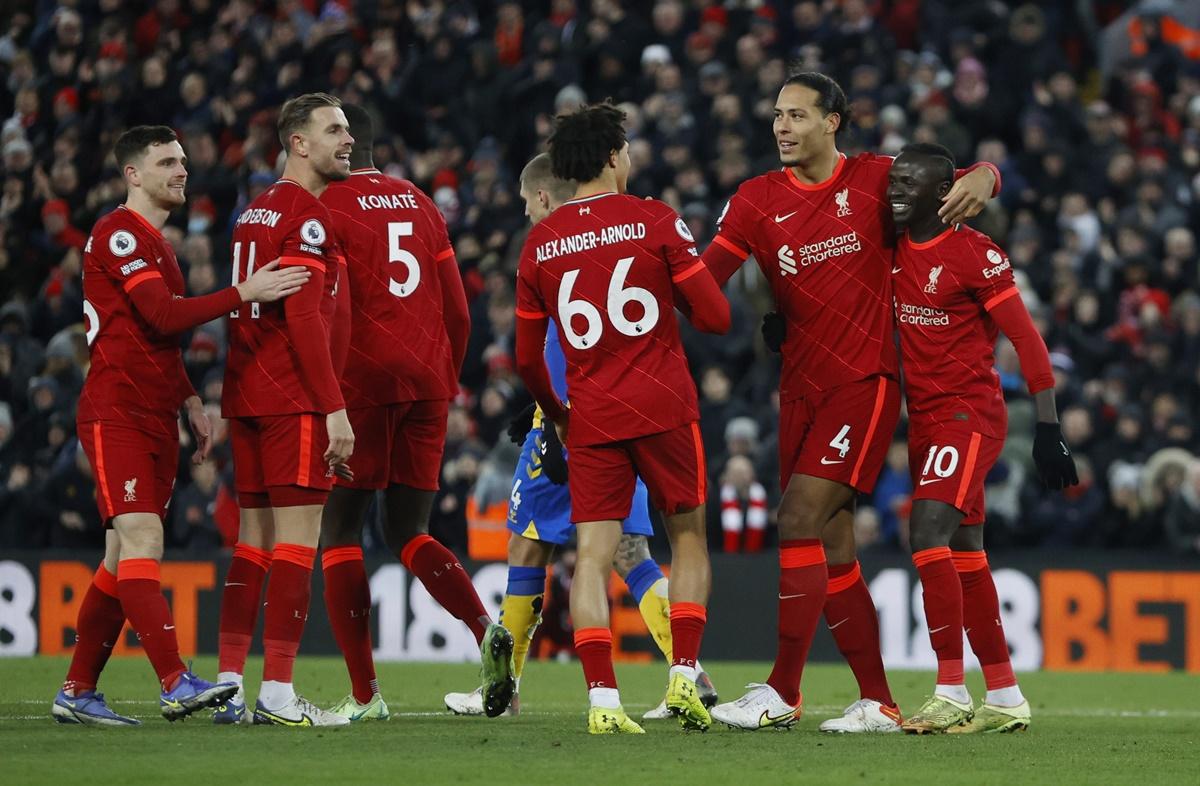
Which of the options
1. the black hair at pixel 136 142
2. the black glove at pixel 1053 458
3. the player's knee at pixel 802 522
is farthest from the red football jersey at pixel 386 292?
the black glove at pixel 1053 458

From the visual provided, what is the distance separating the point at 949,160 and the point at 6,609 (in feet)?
34.1

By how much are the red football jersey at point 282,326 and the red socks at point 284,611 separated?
598mm

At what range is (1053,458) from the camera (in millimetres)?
7473

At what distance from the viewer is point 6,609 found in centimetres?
1556

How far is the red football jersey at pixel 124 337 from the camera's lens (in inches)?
311

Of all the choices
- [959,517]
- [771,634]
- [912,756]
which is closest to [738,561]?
[771,634]

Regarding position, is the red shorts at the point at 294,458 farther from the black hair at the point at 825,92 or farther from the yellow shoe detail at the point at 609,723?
the black hair at the point at 825,92

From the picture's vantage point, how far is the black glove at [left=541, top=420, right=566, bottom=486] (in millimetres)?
8039

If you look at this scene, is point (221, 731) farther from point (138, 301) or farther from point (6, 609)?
point (6, 609)

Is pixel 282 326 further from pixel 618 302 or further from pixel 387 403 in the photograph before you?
pixel 618 302

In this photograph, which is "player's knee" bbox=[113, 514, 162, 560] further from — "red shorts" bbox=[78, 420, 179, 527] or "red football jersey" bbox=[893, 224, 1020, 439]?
"red football jersey" bbox=[893, 224, 1020, 439]

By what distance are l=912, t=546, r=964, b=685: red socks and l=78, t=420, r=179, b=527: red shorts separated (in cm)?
321

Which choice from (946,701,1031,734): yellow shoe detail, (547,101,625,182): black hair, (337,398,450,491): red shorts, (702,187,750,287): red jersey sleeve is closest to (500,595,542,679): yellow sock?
(337,398,450,491): red shorts

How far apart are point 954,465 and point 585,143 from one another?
1999mm
